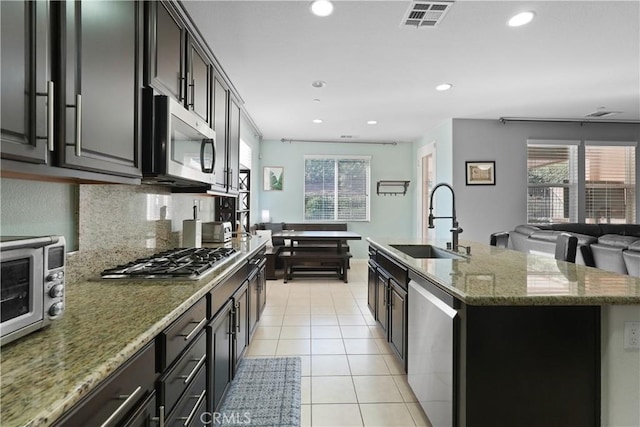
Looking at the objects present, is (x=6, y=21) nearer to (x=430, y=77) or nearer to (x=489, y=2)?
(x=489, y=2)

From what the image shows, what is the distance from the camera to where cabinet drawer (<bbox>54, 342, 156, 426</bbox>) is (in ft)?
2.25

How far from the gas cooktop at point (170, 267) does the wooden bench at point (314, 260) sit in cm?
310

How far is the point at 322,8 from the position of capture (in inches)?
90.3

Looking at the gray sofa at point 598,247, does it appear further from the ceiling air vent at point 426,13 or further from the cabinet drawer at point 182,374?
the cabinet drawer at point 182,374

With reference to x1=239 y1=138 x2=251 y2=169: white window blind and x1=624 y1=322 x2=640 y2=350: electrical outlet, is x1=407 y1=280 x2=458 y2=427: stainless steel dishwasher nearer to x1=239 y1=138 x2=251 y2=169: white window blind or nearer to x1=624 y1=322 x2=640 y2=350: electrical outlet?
x1=624 y1=322 x2=640 y2=350: electrical outlet

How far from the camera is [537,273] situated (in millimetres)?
1679

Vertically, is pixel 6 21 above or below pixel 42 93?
above

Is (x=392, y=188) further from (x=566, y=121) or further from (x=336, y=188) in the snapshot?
(x=566, y=121)

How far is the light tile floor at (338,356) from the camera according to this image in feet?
6.33

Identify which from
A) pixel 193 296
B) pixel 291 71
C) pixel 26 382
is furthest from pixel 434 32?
pixel 26 382

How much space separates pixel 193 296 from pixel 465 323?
111 cm

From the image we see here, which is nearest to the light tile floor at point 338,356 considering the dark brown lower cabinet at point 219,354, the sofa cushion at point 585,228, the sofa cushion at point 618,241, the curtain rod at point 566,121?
the dark brown lower cabinet at point 219,354

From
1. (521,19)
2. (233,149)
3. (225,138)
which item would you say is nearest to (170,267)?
(225,138)

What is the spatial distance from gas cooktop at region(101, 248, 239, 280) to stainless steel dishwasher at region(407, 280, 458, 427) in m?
1.17
